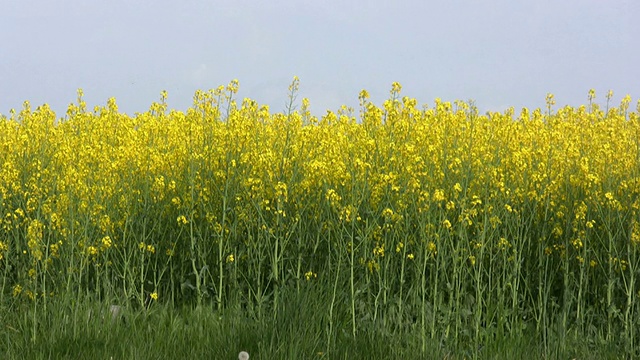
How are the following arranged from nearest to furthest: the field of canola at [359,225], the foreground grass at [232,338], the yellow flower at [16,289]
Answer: the foreground grass at [232,338]
the field of canola at [359,225]
the yellow flower at [16,289]

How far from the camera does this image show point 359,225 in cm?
606

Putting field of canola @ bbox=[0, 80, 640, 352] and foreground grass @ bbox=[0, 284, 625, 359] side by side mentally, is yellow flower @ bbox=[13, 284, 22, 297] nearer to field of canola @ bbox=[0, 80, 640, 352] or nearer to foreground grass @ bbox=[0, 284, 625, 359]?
field of canola @ bbox=[0, 80, 640, 352]

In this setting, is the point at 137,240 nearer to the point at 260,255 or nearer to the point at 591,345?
the point at 260,255

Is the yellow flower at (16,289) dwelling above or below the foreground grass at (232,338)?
above

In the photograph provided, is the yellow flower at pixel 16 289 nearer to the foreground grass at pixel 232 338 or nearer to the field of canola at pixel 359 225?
the field of canola at pixel 359 225

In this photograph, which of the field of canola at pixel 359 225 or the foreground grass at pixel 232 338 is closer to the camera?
the foreground grass at pixel 232 338

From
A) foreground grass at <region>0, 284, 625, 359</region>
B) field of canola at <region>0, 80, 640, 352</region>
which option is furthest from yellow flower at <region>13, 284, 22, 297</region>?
foreground grass at <region>0, 284, 625, 359</region>

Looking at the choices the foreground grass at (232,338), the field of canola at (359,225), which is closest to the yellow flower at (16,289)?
the field of canola at (359,225)

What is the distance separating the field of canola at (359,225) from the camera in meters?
5.36

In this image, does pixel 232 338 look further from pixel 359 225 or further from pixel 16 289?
pixel 16 289

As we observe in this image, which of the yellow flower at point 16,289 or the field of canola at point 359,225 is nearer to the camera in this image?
the field of canola at point 359,225

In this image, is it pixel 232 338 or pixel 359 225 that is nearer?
pixel 232 338

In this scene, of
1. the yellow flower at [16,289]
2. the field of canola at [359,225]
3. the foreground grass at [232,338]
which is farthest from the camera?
the yellow flower at [16,289]

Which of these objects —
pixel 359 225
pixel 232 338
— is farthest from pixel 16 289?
pixel 359 225
